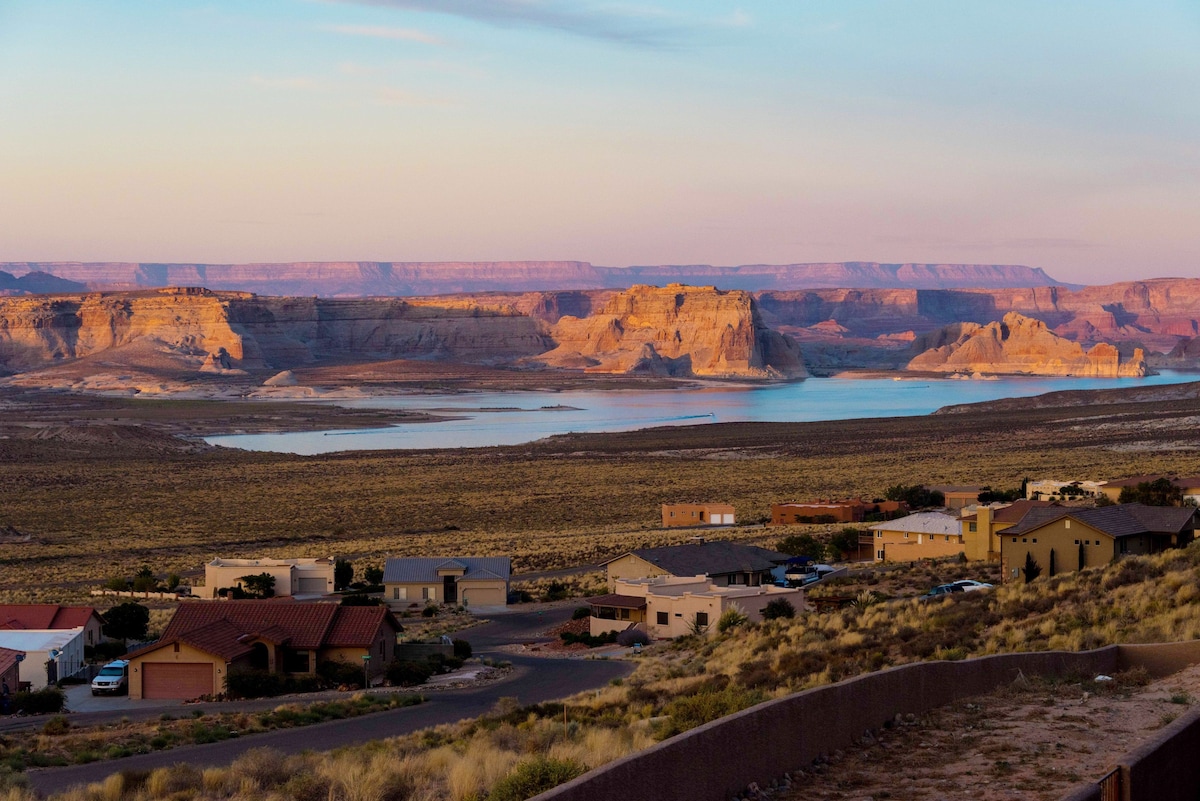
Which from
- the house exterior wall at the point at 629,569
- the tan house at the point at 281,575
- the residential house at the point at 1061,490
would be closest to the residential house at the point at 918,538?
the residential house at the point at 1061,490

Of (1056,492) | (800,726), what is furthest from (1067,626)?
(1056,492)

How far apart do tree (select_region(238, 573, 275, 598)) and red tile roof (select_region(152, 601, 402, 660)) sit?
27.9 ft

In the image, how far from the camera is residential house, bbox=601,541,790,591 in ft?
92.5

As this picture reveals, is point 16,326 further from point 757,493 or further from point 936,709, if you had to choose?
point 936,709

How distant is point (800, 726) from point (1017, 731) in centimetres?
174

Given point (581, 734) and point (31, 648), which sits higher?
point (581, 734)

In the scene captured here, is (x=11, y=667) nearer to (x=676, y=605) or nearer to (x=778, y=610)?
(x=676, y=605)

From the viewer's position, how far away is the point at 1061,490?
131ft

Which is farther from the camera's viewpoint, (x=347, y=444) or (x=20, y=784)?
(x=347, y=444)

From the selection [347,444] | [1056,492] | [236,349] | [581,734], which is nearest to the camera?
[581,734]

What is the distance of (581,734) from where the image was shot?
10914 mm

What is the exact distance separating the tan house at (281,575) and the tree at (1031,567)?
1540 cm

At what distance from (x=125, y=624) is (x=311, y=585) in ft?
25.0

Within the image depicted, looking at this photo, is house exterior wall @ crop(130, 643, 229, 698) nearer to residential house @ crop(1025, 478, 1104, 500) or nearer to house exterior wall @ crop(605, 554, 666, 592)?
house exterior wall @ crop(605, 554, 666, 592)
